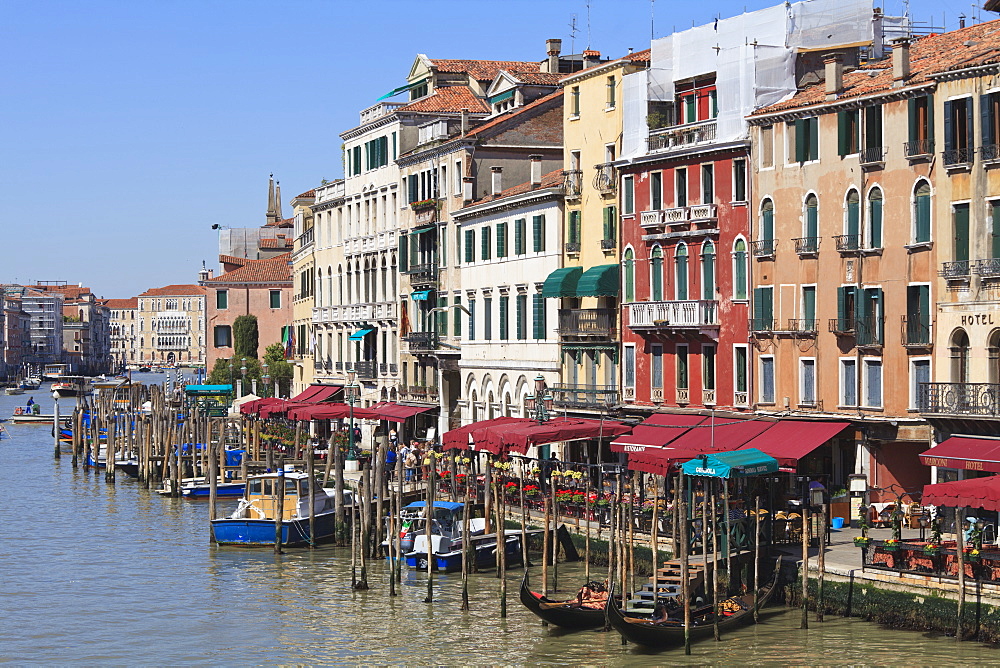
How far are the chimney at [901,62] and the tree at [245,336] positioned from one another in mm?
77252

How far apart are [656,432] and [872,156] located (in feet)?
32.6

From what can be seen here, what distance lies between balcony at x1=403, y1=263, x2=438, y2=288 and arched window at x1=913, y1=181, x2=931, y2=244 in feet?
97.1

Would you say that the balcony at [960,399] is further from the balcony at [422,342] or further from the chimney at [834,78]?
the balcony at [422,342]

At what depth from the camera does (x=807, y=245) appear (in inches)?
1662

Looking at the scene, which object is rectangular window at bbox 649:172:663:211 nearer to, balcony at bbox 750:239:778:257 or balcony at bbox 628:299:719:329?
balcony at bbox 628:299:719:329

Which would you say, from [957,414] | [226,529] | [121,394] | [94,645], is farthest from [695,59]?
[121,394]

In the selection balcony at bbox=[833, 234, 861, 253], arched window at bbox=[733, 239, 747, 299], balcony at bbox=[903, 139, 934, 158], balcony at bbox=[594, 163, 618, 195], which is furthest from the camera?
balcony at bbox=[594, 163, 618, 195]

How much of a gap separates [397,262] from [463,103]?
23.9 ft

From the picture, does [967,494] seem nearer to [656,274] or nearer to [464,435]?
[656,274]

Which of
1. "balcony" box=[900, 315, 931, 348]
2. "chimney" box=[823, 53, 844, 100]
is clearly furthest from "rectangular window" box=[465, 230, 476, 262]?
"balcony" box=[900, 315, 931, 348]

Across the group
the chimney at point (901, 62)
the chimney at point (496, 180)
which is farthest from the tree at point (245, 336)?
the chimney at point (901, 62)

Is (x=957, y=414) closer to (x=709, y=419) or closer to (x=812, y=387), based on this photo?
(x=812, y=387)

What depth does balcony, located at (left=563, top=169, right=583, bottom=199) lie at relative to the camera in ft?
175

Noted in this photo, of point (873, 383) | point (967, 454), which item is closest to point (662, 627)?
point (967, 454)
